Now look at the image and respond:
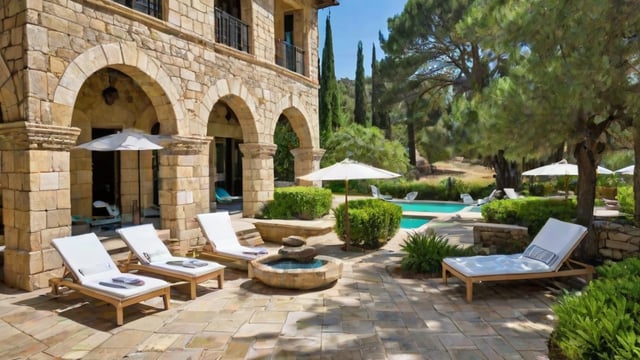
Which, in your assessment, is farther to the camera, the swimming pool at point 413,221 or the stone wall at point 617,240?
the swimming pool at point 413,221

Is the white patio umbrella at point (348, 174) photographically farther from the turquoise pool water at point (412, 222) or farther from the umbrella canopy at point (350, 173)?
the turquoise pool water at point (412, 222)

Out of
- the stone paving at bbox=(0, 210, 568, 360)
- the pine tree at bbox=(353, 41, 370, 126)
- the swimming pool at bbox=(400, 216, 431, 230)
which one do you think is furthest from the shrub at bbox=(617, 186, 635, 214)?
the pine tree at bbox=(353, 41, 370, 126)

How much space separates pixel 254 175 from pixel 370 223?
Answer: 412 cm

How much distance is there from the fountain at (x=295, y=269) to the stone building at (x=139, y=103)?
2.77 metres

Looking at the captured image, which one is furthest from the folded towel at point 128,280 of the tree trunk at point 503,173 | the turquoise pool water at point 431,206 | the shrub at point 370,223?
the tree trunk at point 503,173

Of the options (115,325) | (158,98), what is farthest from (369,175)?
(115,325)

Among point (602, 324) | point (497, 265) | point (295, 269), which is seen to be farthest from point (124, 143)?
point (602, 324)

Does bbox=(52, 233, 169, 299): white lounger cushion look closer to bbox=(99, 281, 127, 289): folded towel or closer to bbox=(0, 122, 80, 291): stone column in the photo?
bbox=(99, 281, 127, 289): folded towel

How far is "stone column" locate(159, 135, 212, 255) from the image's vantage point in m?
7.92

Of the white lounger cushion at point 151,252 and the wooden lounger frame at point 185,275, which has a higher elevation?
the white lounger cushion at point 151,252

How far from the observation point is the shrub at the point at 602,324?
2.50 m

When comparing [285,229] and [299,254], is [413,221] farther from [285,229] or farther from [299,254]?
[299,254]

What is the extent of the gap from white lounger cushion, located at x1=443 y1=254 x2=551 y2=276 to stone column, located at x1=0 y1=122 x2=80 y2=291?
6.10m

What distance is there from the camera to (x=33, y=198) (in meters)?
5.49
